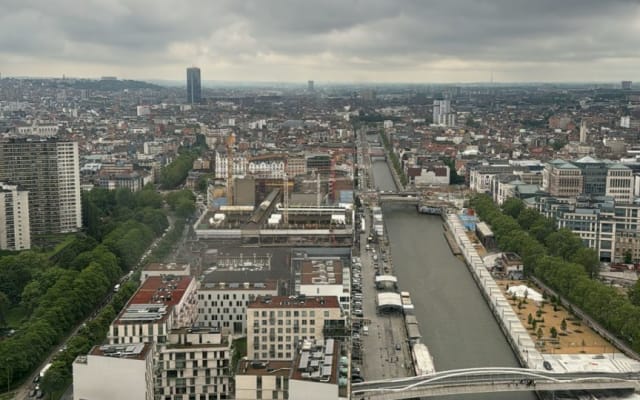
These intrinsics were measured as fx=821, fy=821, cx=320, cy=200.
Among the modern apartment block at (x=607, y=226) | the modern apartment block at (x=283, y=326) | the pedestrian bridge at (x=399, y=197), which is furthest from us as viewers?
the pedestrian bridge at (x=399, y=197)

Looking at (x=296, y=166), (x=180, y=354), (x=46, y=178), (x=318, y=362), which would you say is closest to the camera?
(x=318, y=362)

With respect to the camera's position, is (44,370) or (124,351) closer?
(124,351)

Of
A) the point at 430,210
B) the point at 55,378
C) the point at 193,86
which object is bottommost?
the point at 430,210

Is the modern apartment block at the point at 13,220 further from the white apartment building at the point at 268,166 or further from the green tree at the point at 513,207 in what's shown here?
the green tree at the point at 513,207

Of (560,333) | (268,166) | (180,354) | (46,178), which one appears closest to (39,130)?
(268,166)

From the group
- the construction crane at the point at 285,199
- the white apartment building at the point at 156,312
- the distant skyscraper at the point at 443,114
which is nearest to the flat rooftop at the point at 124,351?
the white apartment building at the point at 156,312

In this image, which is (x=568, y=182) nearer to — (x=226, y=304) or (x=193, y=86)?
(x=226, y=304)
